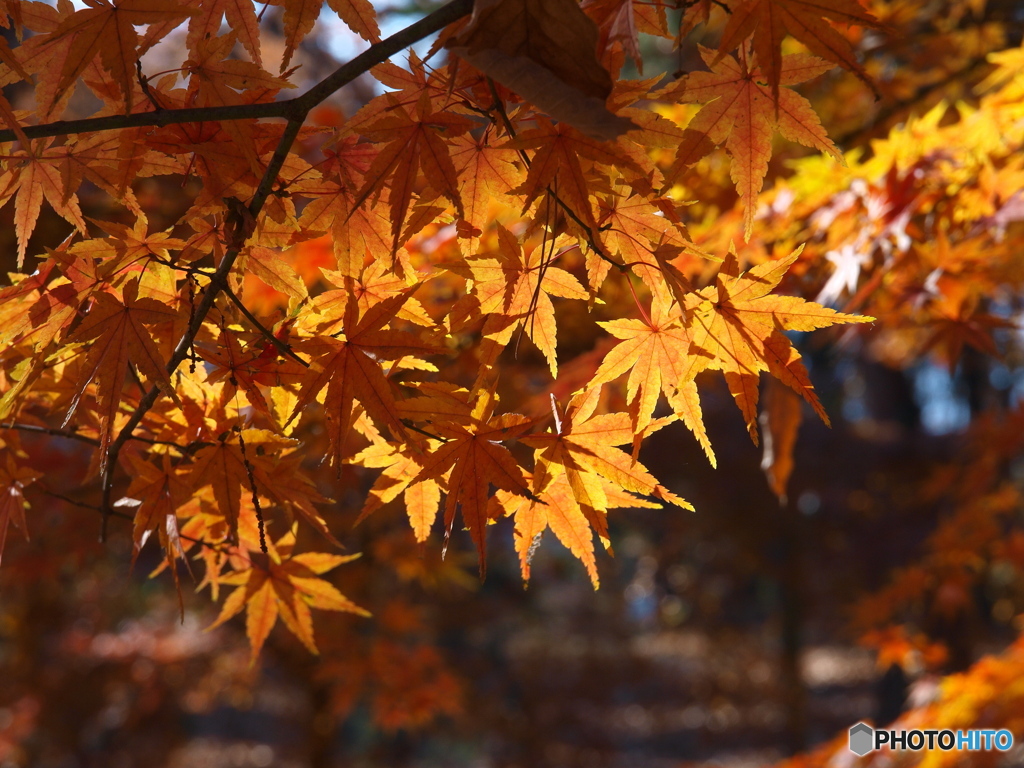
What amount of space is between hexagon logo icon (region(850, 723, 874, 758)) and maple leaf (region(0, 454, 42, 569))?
308 centimetres

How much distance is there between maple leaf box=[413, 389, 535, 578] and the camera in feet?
2.93

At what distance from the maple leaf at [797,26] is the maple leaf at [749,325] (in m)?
0.24

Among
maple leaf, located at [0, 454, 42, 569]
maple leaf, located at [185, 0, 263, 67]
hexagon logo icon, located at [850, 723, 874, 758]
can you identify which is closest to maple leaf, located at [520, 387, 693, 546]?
maple leaf, located at [185, 0, 263, 67]

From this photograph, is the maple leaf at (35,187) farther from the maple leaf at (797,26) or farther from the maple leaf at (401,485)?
the maple leaf at (797,26)

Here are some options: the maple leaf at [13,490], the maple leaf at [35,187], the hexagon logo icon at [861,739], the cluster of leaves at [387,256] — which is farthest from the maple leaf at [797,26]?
the hexagon logo icon at [861,739]

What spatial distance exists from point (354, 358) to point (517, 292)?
9.0 inches

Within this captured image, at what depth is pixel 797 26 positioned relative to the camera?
28.4 inches

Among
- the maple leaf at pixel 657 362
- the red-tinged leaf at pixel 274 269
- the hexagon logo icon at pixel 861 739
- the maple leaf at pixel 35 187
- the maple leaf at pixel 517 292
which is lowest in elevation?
the hexagon logo icon at pixel 861 739

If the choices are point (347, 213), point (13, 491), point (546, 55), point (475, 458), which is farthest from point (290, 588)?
point (546, 55)

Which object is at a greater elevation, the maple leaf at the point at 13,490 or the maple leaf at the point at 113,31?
the maple leaf at the point at 113,31

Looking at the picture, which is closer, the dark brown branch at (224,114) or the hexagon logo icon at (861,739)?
the dark brown branch at (224,114)

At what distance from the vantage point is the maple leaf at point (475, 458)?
0.89m

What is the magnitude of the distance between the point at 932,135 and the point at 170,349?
1.89 meters

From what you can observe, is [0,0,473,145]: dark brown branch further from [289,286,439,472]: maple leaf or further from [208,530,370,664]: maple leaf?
[208,530,370,664]: maple leaf
